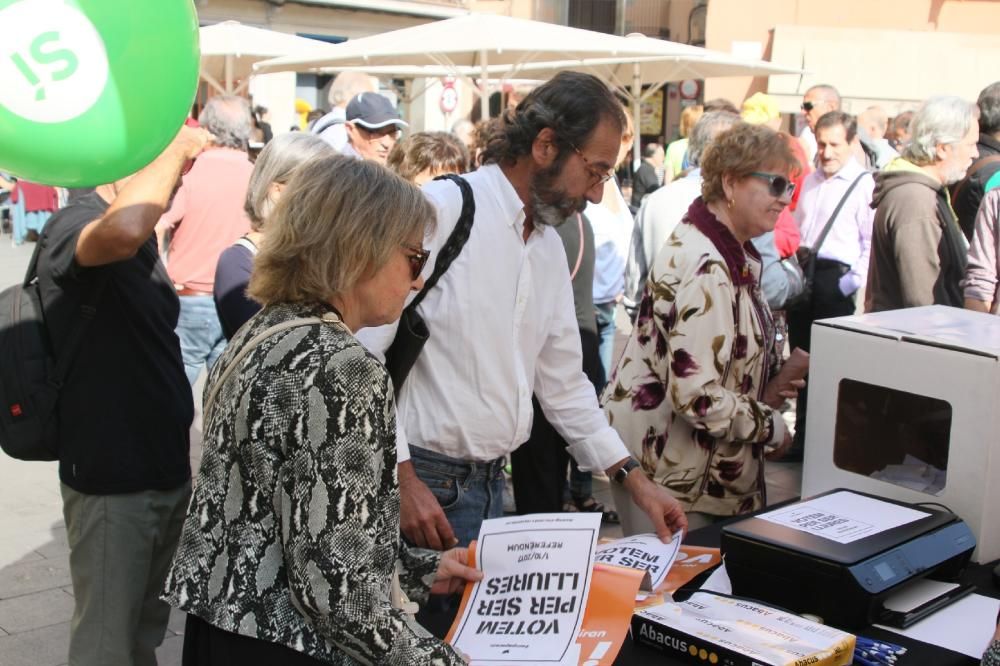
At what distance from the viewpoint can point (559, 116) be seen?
237 centimetres

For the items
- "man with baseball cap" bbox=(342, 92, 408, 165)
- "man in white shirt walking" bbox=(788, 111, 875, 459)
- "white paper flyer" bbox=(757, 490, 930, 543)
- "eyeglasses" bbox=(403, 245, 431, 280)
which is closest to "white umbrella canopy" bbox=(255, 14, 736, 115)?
"man in white shirt walking" bbox=(788, 111, 875, 459)

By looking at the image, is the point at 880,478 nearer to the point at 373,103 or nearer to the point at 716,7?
the point at 373,103

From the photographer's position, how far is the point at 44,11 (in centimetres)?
176

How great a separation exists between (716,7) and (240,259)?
23.7m

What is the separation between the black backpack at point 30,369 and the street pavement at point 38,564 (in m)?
1.35

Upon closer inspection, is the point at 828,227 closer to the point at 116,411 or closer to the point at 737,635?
the point at 116,411

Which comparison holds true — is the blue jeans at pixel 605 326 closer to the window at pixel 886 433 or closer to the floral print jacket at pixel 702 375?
the floral print jacket at pixel 702 375

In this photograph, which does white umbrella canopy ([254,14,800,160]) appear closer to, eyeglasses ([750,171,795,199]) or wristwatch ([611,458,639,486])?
eyeglasses ([750,171,795,199])

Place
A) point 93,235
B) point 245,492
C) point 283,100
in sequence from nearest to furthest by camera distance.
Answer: point 245,492 < point 93,235 < point 283,100

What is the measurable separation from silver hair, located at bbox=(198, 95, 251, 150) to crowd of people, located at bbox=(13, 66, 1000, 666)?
249 centimetres

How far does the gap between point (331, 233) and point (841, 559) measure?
1055 mm

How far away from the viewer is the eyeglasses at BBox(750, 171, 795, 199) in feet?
9.25

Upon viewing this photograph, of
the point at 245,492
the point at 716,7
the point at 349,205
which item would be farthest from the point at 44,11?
the point at 716,7

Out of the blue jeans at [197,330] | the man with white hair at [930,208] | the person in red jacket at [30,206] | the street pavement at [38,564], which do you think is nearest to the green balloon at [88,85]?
the street pavement at [38,564]
